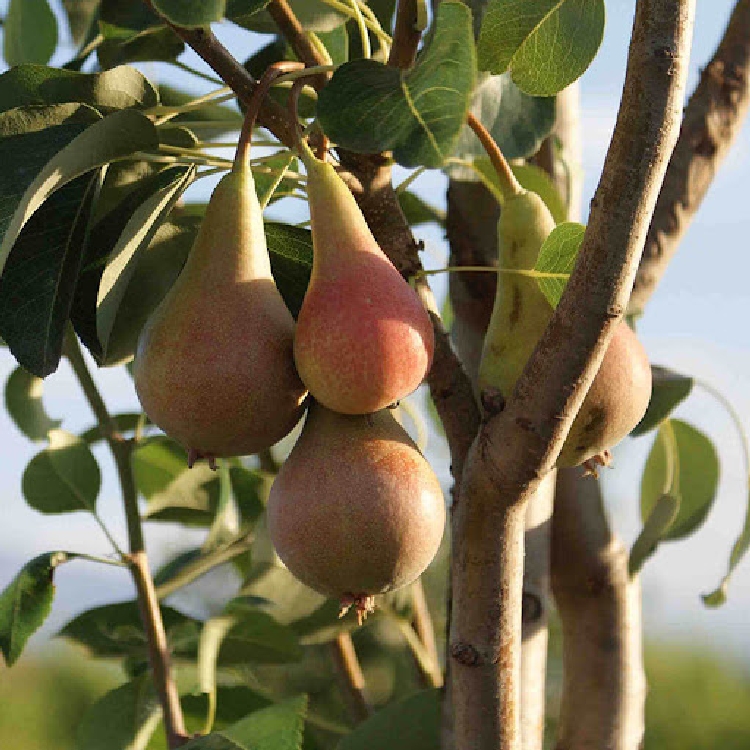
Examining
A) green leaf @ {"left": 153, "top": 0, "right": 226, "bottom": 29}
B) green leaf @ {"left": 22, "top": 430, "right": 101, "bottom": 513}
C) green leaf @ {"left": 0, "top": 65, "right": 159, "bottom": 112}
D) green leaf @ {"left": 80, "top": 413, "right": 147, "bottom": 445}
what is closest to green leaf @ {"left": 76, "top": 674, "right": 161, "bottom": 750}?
green leaf @ {"left": 22, "top": 430, "right": 101, "bottom": 513}

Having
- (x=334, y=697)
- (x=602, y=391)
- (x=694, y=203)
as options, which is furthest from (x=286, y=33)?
(x=334, y=697)

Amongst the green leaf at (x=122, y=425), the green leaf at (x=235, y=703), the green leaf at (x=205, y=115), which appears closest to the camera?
the green leaf at (x=205, y=115)

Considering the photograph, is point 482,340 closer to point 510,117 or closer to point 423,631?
point 510,117

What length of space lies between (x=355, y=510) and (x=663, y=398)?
375 millimetres

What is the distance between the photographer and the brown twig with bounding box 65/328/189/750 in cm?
72

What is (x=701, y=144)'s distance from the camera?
0.88 m

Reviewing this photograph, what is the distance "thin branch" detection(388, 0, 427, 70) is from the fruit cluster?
0.19 feet

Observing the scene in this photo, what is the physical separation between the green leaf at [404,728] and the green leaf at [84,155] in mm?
394

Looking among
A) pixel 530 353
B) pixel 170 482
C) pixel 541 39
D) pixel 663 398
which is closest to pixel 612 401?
pixel 530 353

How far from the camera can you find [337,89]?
1.42 feet

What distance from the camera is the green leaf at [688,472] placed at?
0.88 m

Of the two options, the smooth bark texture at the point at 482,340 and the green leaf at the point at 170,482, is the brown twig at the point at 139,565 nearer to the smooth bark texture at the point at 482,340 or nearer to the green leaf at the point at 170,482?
the green leaf at the point at 170,482

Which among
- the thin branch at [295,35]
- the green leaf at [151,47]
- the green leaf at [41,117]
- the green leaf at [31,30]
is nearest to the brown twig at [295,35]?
the thin branch at [295,35]

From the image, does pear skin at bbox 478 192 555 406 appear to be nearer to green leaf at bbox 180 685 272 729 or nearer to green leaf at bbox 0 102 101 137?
green leaf at bbox 0 102 101 137
